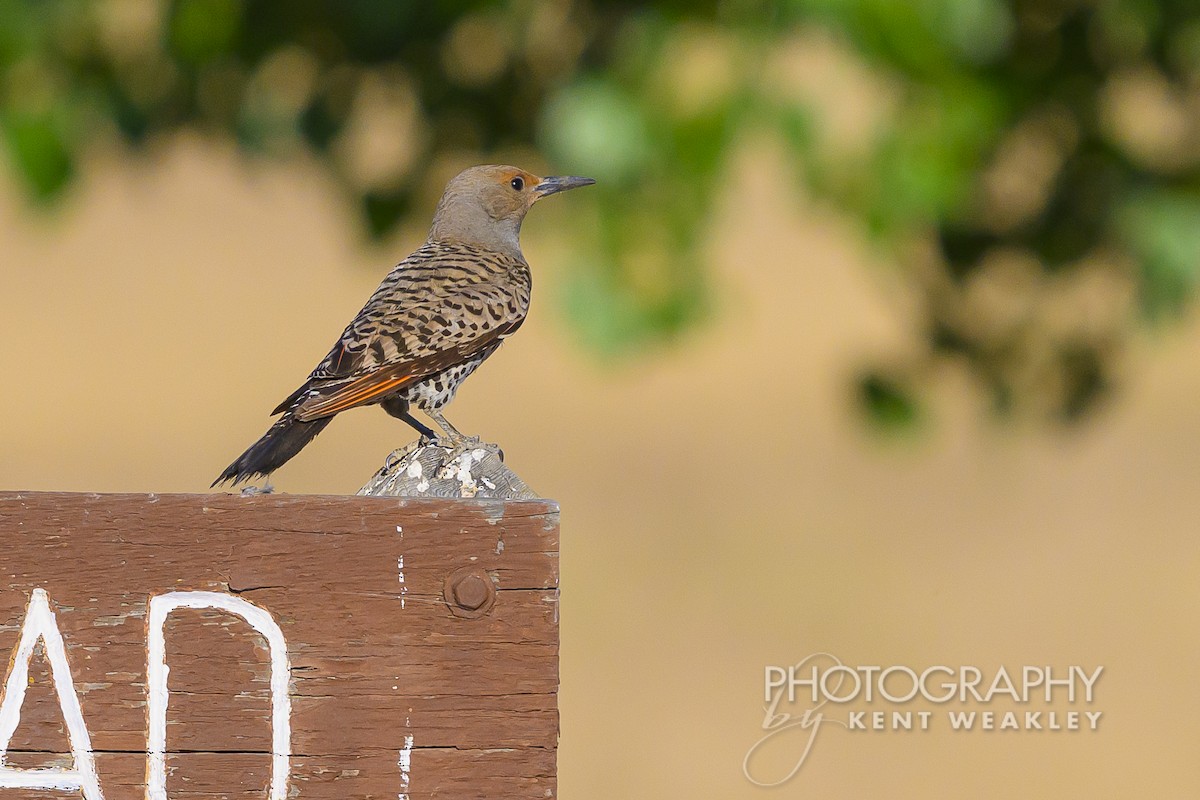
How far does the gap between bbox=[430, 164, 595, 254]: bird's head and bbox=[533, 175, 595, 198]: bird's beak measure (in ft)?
0.18

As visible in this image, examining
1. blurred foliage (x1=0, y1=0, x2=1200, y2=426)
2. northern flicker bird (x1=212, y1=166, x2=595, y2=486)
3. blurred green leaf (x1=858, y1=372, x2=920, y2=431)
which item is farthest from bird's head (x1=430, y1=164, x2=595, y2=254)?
blurred green leaf (x1=858, y1=372, x2=920, y2=431)

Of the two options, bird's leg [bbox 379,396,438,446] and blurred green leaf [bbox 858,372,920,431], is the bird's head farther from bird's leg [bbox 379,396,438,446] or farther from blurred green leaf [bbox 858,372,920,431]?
blurred green leaf [bbox 858,372,920,431]

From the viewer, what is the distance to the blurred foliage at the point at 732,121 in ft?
11.3

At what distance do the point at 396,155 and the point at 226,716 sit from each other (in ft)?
10.2

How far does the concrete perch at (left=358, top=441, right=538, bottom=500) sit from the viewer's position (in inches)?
99.3

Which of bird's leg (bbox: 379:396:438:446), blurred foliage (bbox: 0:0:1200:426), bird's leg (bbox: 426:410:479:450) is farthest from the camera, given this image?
bird's leg (bbox: 379:396:438:446)

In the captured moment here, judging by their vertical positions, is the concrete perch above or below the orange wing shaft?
below

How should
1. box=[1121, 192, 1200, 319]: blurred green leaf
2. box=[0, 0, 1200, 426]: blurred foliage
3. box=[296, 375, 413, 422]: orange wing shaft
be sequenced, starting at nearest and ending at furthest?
box=[296, 375, 413, 422]: orange wing shaft, box=[0, 0, 1200, 426]: blurred foliage, box=[1121, 192, 1200, 319]: blurred green leaf

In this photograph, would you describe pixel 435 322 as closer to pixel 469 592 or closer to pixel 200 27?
pixel 200 27

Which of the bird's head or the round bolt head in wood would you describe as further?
the bird's head

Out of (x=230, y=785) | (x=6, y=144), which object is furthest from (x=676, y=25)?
(x=230, y=785)

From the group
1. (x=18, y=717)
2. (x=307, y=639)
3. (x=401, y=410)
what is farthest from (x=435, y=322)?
(x=18, y=717)

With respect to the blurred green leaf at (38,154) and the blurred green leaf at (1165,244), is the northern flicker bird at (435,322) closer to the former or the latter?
the blurred green leaf at (38,154)

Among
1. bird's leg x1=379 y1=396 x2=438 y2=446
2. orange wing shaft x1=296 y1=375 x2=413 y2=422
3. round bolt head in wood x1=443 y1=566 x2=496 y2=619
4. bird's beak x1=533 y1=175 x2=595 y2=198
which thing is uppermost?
bird's beak x1=533 y1=175 x2=595 y2=198
